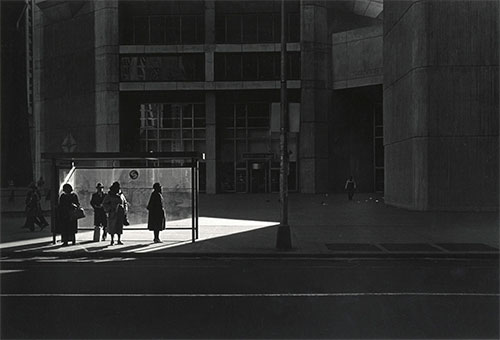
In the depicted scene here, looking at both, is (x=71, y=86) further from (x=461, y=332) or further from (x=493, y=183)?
(x=461, y=332)

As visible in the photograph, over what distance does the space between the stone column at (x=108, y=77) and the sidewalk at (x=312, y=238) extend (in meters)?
20.7

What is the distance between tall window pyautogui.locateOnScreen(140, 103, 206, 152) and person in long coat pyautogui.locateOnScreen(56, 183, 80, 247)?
30570mm

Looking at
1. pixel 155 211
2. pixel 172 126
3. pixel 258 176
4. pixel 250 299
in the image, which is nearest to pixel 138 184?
pixel 155 211

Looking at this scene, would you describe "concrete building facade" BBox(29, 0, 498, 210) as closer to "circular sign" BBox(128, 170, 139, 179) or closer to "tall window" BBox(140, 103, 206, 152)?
"tall window" BBox(140, 103, 206, 152)

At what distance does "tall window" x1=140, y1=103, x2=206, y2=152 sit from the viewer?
1738 inches

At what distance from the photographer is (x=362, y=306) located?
7160 millimetres

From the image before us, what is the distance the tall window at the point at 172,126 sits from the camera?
4416 cm

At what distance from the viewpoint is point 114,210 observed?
1358cm

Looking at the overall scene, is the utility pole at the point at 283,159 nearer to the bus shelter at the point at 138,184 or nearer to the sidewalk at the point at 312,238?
the sidewalk at the point at 312,238

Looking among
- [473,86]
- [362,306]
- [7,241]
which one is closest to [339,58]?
[473,86]

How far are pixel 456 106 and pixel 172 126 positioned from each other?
26.7 metres

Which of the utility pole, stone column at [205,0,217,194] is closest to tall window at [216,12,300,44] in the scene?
stone column at [205,0,217,194]

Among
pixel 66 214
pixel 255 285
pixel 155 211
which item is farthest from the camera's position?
pixel 155 211

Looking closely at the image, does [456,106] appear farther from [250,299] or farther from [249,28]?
[249,28]
